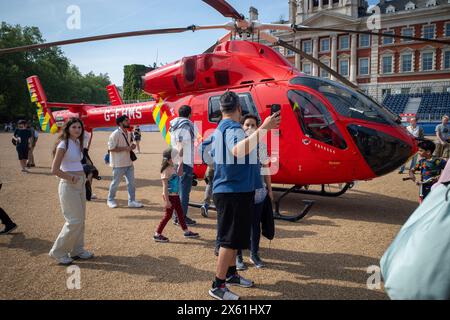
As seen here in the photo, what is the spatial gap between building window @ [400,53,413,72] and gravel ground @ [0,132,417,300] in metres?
39.3

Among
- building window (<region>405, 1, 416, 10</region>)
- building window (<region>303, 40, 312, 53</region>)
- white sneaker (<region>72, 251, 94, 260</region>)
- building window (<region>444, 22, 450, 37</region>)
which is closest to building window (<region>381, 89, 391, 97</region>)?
building window (<region>444, 22, 450, 37</region>)

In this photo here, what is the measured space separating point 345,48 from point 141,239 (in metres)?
46.2

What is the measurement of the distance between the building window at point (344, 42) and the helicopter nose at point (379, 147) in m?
43.6

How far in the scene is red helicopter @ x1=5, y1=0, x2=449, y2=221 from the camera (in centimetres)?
546

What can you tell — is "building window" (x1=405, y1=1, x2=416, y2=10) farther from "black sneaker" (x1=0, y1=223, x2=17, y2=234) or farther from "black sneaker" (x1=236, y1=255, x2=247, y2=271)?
"black sneaker" (x1=0, y1=223, x2=17, y2=234)

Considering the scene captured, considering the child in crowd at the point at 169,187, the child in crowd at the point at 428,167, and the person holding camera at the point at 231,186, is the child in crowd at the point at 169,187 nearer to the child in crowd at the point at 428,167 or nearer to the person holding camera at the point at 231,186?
the person holding camera at the point at 231,186

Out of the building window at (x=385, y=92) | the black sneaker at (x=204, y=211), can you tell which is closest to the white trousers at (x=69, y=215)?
the black sneaker at (x=204, y=211)

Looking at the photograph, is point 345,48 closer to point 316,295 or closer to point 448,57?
point 448,57

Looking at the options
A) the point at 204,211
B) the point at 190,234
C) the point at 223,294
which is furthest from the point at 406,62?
the point at 223,294

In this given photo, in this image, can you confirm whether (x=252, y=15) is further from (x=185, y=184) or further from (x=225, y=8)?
(x=185, y=184)

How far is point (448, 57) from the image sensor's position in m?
36.8

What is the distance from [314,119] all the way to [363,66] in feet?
140

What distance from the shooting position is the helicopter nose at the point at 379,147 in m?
5.39
